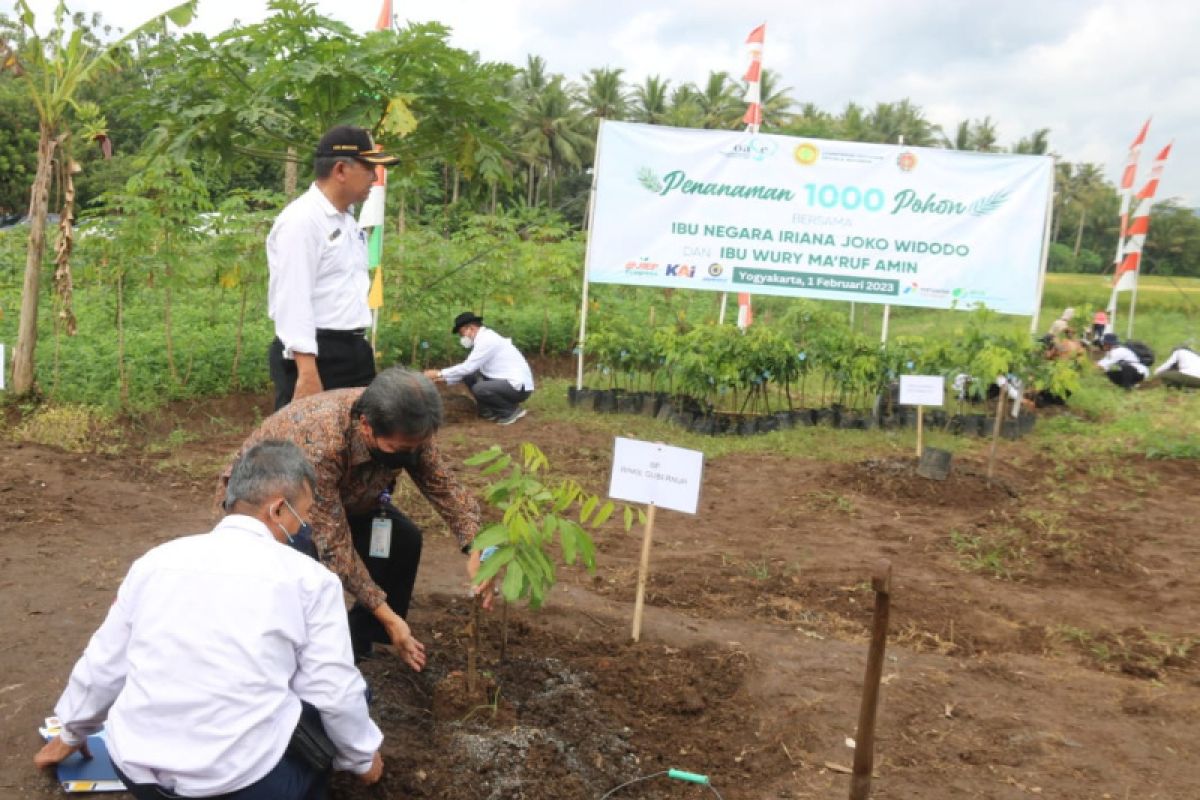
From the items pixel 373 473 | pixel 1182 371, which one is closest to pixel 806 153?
pixel 1182 371

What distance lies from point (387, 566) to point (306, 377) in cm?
78

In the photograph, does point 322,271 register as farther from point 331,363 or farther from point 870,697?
point 870,697

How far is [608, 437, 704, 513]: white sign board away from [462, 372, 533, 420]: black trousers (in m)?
4.76

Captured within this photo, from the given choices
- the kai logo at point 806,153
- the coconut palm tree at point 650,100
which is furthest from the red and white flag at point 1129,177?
the coconut palm tree at point 650,100

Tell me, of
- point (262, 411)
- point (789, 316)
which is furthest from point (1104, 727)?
point (262, 411)

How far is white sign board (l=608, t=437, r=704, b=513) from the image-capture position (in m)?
3.94

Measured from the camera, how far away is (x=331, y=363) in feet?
12.8

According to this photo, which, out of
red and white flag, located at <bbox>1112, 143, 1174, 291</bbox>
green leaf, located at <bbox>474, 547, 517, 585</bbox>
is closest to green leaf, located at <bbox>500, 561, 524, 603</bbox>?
green leaf, located at <bbox>474, 547, 517, 585</bbox>

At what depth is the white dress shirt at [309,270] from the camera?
365 centimetres

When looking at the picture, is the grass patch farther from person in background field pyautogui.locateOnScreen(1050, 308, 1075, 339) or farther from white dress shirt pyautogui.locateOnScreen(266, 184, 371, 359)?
person in background field pyautogui.locateOnScreen(1050, 308, 1075, 339)

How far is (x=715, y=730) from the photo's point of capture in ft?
11.2

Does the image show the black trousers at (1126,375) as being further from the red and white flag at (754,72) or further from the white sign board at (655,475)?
the white sign board at (655,475)

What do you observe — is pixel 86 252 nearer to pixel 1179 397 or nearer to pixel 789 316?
pixel 789 316

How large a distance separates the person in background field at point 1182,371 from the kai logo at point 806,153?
589 centimetres
